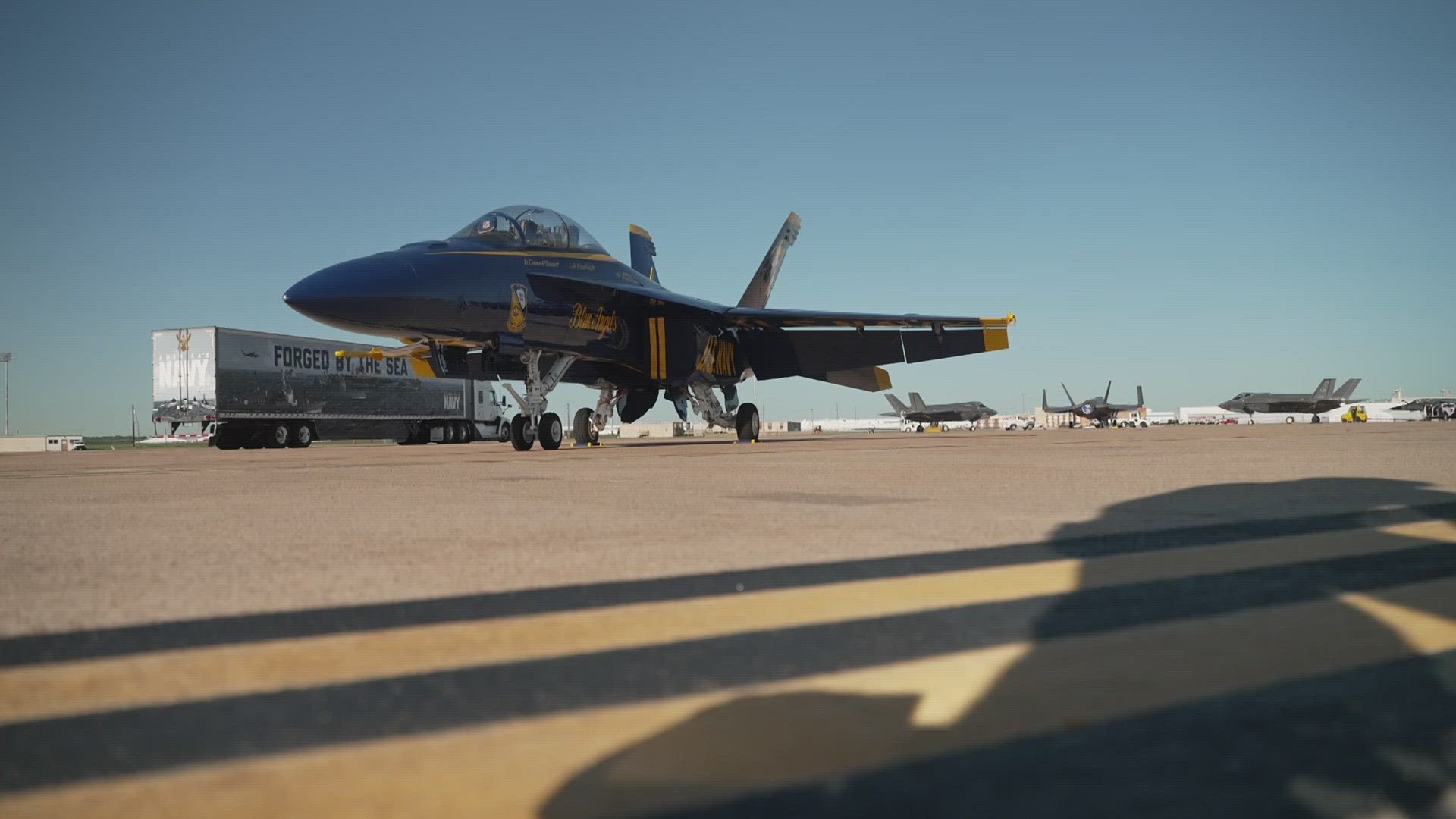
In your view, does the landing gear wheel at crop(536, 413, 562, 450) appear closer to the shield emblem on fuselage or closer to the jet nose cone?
the shield emblem on fuselage

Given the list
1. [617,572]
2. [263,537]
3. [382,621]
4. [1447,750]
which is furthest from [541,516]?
[1447,750]

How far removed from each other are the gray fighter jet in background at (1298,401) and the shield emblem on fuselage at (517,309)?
231 ft

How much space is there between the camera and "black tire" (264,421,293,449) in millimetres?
28547

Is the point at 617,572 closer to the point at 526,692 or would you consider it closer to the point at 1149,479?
the point at 526,692

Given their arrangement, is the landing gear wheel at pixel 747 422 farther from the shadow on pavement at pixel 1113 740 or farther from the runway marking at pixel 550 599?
the shadow on pavement at pixel 1113 740

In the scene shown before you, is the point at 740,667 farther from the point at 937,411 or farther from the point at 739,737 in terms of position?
the point at 937,411

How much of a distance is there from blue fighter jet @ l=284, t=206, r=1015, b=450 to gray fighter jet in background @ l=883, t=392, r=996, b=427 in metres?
47.0

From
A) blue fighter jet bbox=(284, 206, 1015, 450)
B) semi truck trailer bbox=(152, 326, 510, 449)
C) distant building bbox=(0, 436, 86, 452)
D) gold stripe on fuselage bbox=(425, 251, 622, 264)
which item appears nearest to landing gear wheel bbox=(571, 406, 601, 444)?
blue fighter jet bbox=(284, 206, 1015, 450)

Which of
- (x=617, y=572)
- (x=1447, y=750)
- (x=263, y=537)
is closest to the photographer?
(x=1447, y=750)

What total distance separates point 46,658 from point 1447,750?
296 cm

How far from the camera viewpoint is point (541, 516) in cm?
534

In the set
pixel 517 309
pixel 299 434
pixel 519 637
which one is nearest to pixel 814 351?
pixel 517 309

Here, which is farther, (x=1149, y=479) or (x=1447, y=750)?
(x=1149, y=479)

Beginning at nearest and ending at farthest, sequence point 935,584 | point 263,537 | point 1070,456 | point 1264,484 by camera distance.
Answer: point 935,584
point 263,537
point 1264,484
point 1070,456
